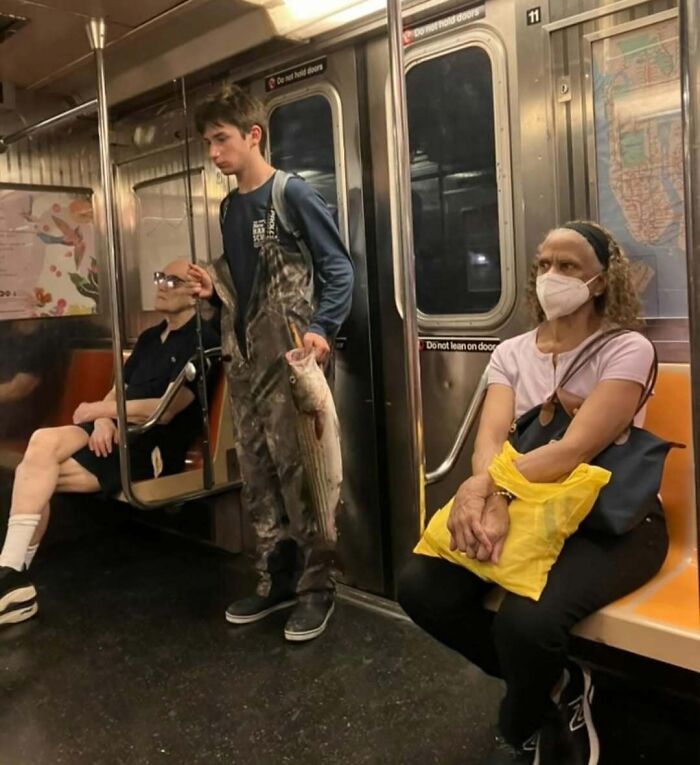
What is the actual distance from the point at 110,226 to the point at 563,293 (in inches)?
74.6

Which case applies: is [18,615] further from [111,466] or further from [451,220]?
[451,220]

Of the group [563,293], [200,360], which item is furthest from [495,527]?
[200,360]

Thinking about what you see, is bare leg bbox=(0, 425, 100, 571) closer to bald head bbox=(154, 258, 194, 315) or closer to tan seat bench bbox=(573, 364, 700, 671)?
bald head bbox=(154, 258, 194, 315)

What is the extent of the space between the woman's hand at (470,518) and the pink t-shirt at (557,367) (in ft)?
1.08

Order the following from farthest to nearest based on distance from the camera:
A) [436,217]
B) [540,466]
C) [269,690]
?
1. [436,217]
2. [269,690]
3. [540,466]

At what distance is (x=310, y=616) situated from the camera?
122 inches

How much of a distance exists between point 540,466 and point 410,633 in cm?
126

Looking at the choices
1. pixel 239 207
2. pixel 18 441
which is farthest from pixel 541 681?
pixel 18 441

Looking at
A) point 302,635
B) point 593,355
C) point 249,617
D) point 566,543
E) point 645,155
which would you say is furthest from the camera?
point 249,617

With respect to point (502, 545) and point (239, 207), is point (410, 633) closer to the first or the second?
point (502, 545)

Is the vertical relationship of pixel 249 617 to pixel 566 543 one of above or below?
below

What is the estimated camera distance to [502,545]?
6.48 ft

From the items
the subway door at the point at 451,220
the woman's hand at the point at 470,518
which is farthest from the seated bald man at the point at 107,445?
the woman's hand at the point at 470,518

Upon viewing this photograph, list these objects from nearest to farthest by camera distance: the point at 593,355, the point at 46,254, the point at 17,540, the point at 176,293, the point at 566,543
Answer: the point at 566,543 → the point at 593,355 → the point at 17,540 → the point at 176,293 → the point at 46,254
